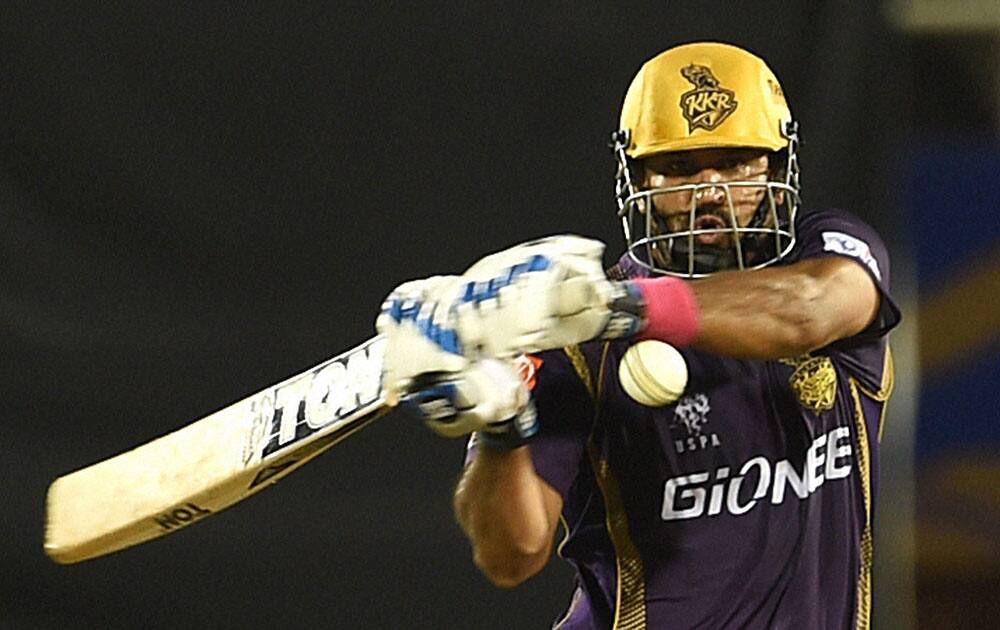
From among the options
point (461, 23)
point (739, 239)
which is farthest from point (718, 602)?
point (461, 23)

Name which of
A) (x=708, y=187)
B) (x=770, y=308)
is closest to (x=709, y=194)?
(x=708, y=187)

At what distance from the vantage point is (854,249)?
6.47ft

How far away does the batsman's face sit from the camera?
6.97 feet

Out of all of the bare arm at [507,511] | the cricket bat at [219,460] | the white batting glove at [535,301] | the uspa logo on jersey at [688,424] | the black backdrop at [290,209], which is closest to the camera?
the white batting glove at [535,301]

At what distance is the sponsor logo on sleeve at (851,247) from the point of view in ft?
6.40

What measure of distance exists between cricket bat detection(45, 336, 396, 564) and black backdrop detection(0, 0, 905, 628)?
93 cm

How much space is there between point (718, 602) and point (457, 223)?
1.13 meters

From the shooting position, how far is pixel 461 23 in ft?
10.1

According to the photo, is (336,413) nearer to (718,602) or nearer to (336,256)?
(718,602)

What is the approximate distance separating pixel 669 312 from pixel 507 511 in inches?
17.3

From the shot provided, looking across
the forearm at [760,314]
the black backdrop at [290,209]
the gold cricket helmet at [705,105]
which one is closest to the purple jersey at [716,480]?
the gold cricket helmet at [705,105]

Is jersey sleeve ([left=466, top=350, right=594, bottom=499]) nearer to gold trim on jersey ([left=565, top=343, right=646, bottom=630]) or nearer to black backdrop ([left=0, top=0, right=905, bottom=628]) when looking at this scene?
gold trim on jersey ([left=565, top=343, right=646, bottom=630])

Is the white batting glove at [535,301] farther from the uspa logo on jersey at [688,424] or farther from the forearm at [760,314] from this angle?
the uspa logo on jersey at [688,424]

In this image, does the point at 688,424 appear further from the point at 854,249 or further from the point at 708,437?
the point at 854,249
